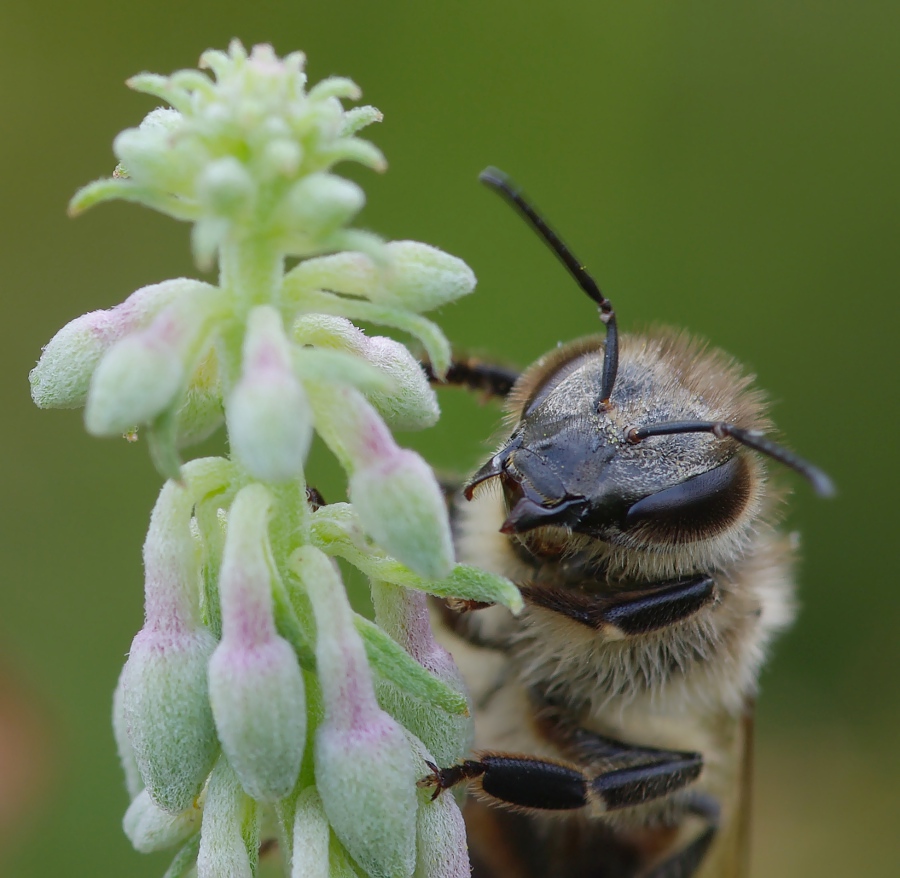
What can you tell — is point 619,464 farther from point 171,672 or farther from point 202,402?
point 171,672

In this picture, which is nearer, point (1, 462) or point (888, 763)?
point (1, 462)

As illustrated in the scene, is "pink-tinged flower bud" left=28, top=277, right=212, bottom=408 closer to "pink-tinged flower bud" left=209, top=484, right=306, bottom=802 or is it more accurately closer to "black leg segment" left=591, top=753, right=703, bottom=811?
"pink-tinged flower bud" left=209, top=484, right=306, bottom=802

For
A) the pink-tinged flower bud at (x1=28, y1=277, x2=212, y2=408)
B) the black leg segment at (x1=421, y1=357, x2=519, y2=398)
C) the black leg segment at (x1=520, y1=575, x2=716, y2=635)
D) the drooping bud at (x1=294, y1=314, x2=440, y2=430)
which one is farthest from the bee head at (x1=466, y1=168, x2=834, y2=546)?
the pink-tinged flower bud at (x1=28, y1=277, x2=212, y2=408)

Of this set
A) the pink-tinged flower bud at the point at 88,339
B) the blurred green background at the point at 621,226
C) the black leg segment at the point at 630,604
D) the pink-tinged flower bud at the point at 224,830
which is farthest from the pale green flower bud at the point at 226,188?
the blurred green background at the point at 621,226

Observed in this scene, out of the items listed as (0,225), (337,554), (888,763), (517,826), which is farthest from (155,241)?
(337,554)

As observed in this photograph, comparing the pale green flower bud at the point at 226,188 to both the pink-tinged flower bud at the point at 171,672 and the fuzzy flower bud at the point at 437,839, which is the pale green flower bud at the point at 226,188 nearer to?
the pink-tinged flower bud at the point at 171,672

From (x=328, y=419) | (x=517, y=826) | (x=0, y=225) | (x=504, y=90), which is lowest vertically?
(x=517, y=826)

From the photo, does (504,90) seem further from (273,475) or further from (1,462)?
(273,475)
